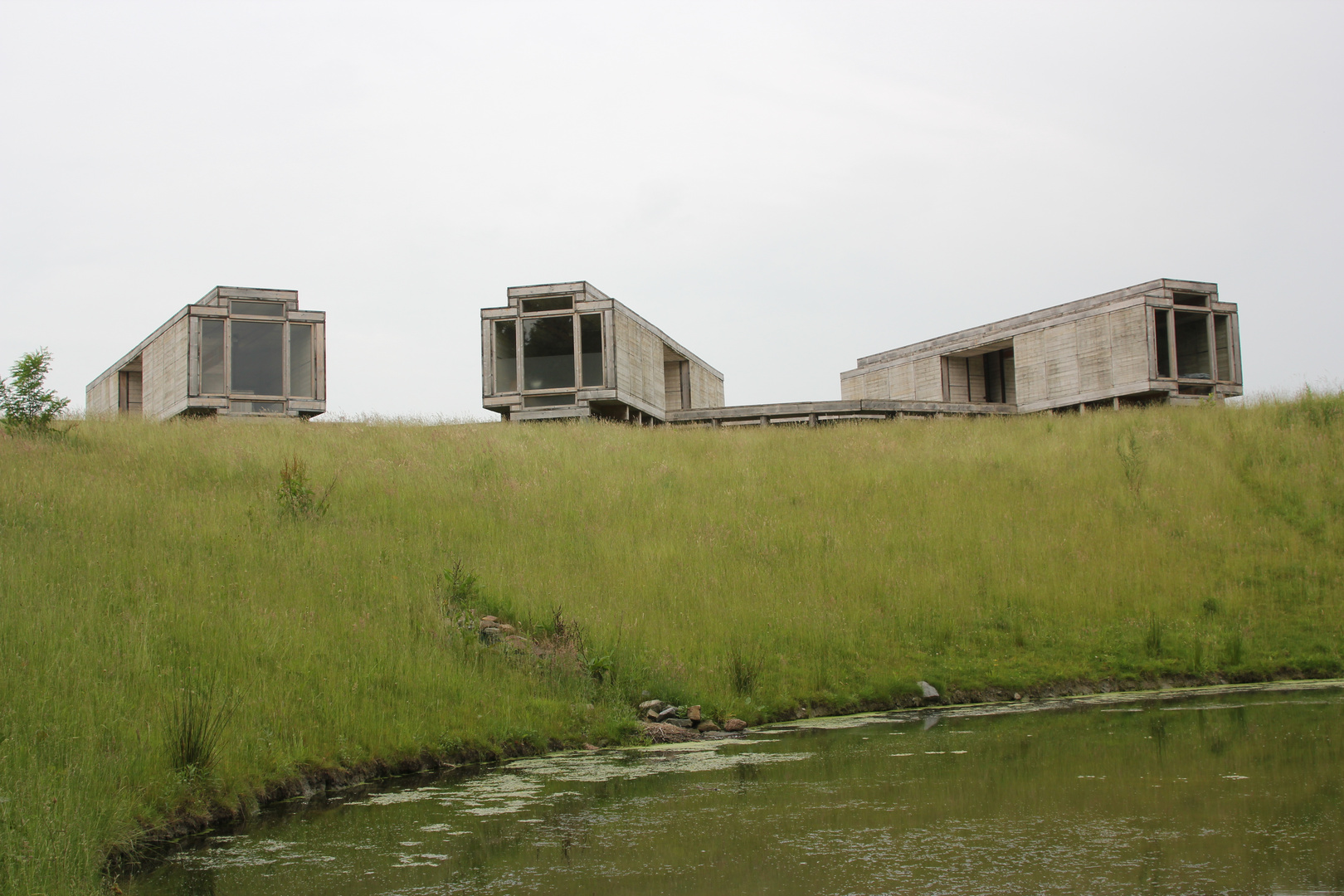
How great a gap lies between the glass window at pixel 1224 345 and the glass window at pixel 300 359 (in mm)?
29058

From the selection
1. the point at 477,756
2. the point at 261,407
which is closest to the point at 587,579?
the point at 477,756

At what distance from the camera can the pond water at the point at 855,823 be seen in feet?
18.9

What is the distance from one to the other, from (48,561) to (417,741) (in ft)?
15.7

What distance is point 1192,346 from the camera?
34625mm

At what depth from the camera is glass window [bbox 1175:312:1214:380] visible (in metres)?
34.0

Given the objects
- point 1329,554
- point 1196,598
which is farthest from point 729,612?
point 1329,554

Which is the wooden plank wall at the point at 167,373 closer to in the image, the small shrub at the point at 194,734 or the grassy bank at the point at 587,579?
the grassy bank at the point at 587,579

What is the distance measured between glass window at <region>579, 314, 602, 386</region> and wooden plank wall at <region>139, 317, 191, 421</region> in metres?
11.8

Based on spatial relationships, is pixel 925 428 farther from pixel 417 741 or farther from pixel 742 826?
pixel 742 826

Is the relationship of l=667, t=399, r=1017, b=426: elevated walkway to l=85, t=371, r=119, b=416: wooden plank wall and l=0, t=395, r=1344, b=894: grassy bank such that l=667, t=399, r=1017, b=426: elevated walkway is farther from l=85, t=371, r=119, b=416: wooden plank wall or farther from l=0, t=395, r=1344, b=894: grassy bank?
l=85, t=371, r=119, b=416: wooden plank wall

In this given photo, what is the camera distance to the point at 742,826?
23.2 ft

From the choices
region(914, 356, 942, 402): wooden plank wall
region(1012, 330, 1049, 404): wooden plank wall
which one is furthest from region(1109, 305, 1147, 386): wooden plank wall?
region(914, 356, 942, 402): wooden plank wall

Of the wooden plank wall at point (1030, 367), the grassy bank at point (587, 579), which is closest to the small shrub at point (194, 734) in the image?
the grassy bank at point (587, 579)

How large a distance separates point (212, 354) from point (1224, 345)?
105 ft
